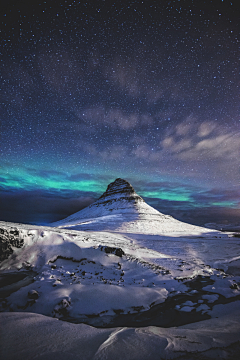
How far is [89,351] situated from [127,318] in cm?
209

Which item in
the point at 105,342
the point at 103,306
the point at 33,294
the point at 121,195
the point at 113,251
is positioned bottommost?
the point at 103,306

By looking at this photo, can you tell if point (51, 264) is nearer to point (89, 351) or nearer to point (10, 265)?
point (10, 265)

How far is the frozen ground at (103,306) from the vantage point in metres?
2.27

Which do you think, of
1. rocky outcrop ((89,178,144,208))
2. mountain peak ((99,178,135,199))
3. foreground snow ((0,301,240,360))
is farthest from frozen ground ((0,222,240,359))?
mountain peak ((99,178,135,199))

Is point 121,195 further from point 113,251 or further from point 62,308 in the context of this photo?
point 62,308

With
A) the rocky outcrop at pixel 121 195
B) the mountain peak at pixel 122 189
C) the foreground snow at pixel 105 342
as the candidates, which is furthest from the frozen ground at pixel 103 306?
the mountain peak at pixel 122 189

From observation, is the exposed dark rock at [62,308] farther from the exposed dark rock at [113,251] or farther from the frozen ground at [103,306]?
the exposed dark rock at [113,251]

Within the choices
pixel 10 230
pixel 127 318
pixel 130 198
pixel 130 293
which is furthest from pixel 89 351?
pixel 130 198

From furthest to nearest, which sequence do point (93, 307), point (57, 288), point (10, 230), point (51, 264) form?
point (10, 230) < point (51, 264) < point (57, 288) < point (93, 307)

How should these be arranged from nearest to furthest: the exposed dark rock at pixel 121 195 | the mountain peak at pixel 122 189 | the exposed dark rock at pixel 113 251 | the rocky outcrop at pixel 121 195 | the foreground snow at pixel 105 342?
the foreground snow at pixel 105 342 → the exposed dark rock at pixel 113 251 → the rocky outcrop at pixel 121 195 → the exposed dark rock at pixel 121 195 → the mountain peak at pixel 122 189

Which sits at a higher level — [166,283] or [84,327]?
[84,327]

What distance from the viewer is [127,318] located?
3854 mm

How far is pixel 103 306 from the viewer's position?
4.19 m

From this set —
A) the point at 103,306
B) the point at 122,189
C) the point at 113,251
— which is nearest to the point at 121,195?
the point at 122,189
